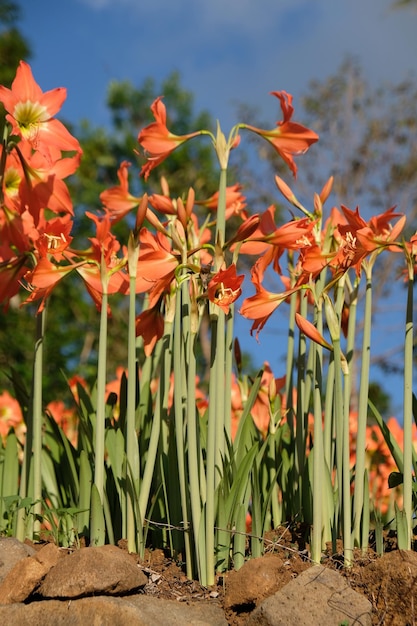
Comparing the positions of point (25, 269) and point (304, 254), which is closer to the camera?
point (304, 254)

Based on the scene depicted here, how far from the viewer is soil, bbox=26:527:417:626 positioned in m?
2.27

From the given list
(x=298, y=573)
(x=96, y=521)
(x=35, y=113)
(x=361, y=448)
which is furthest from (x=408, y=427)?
(x=35, y=113)

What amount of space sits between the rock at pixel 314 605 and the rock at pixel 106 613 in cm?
18

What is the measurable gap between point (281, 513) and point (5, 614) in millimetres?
1103

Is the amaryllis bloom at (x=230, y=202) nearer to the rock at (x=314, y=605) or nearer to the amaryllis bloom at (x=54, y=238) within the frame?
the amaryllis bloom at (x=54, y=238)

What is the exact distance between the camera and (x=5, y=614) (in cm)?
220

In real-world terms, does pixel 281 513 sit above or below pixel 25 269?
below

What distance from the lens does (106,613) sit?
213cm

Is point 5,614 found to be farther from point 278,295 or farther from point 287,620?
point 278,295

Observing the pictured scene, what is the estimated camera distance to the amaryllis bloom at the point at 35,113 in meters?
2.79

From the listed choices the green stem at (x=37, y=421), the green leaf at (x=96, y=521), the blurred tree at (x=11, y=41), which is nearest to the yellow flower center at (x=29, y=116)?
the green stem at (x=37, y=421)

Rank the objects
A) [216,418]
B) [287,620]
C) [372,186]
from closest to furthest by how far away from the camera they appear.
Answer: [287,620] < [216,418] < [372,186]

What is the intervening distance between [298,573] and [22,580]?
80 centimetres

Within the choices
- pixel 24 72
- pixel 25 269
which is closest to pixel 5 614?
pixel 25 269
